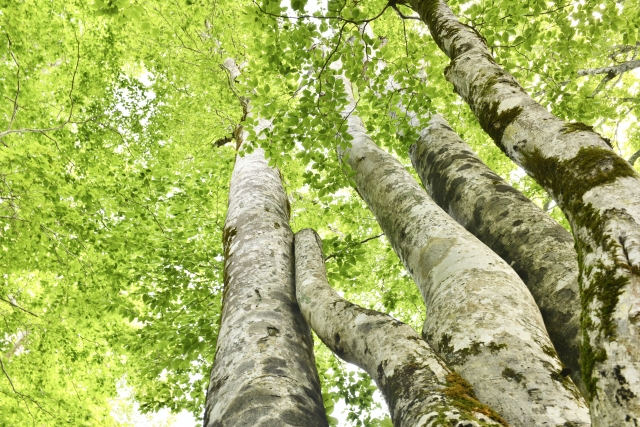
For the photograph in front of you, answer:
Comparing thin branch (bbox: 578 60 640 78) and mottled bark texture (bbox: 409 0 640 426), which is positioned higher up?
thin branch (bbox: 578 60 640 78)

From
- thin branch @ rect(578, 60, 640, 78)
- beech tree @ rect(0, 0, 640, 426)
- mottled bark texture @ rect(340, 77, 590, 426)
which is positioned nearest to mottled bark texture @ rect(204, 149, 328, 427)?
beech tree @ rect(0, 0, 640, 426)

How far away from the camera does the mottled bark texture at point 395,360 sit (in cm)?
131

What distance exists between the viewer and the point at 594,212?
1.38 m

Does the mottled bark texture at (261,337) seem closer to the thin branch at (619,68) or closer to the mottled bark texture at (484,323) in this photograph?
the mottled bark texture at (484,323)

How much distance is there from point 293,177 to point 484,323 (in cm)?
731

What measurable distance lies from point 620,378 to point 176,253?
201 inches

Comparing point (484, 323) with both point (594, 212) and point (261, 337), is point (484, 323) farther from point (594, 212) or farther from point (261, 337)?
point (261, 337)

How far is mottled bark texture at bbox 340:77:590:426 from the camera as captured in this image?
4.63ft

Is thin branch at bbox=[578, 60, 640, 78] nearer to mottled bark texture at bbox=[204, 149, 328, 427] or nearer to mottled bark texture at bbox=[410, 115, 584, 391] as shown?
mottled bark texture at bbox=[410, 115, 584, 391]

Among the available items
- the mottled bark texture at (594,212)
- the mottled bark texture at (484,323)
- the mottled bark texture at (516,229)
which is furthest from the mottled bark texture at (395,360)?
the mottled bark texture at (516,229)

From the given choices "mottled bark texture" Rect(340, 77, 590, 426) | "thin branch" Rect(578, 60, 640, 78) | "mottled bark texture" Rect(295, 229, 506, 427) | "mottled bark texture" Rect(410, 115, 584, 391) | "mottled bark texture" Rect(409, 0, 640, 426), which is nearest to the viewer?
"mottled bark texture" Rect(409, 0, 640, 426)

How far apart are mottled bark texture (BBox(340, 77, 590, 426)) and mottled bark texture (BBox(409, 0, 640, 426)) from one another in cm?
38

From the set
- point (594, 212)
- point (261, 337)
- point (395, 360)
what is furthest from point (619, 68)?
point (261, 337)

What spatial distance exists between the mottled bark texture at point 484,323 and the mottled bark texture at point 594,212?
0.38 metres
